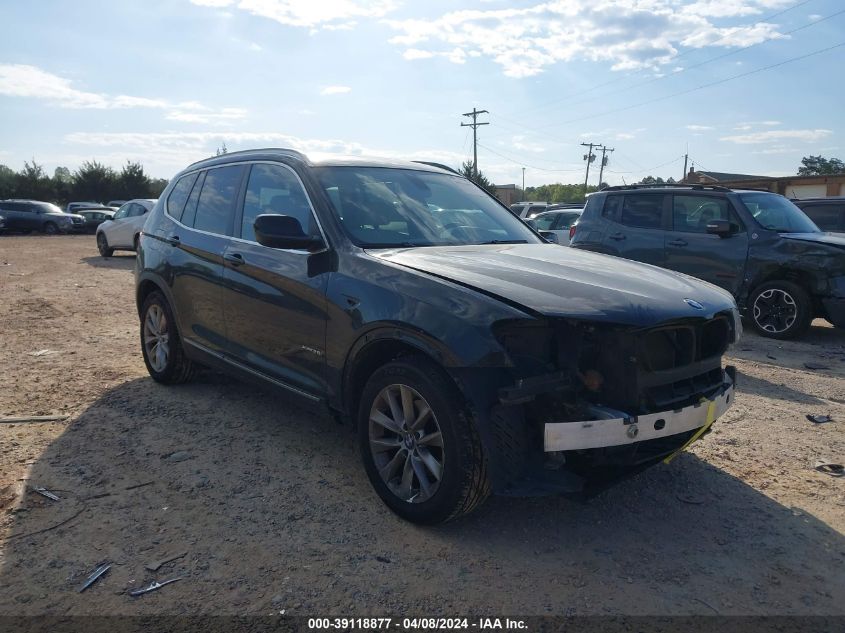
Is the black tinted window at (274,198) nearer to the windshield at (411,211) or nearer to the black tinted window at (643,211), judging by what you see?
the windshield at (411,211)

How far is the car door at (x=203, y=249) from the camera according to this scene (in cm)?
476

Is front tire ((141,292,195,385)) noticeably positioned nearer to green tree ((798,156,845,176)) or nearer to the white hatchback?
the white hatchback

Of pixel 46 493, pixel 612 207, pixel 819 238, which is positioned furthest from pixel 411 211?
pixel 819 238

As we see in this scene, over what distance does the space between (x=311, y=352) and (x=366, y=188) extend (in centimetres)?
111

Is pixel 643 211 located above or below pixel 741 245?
above

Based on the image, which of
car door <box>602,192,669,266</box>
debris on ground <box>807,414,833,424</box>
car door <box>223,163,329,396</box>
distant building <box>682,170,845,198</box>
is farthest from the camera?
distant building <box>682,170,845,198</box>

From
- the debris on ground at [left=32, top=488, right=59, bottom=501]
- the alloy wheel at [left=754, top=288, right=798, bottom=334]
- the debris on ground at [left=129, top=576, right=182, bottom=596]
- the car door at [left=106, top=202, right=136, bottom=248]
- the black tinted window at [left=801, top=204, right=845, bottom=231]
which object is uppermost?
the black tinted window at [left=801, top=204, right=845, bottom=231]

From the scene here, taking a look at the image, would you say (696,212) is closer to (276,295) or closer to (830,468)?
(830,468)

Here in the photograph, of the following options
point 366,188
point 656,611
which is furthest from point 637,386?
point 366,188

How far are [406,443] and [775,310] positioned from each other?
22.1 feet

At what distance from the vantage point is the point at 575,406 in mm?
2865

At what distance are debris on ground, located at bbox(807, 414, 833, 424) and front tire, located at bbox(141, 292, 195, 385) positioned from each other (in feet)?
16.1

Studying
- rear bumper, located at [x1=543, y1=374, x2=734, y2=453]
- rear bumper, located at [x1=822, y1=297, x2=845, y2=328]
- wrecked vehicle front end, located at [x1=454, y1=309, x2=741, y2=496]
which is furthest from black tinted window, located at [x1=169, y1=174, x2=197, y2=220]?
rear bumper, located at [x1=822, y1=297, x2=845, y2=328]

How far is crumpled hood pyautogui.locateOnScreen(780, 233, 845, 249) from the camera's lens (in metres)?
7.92
